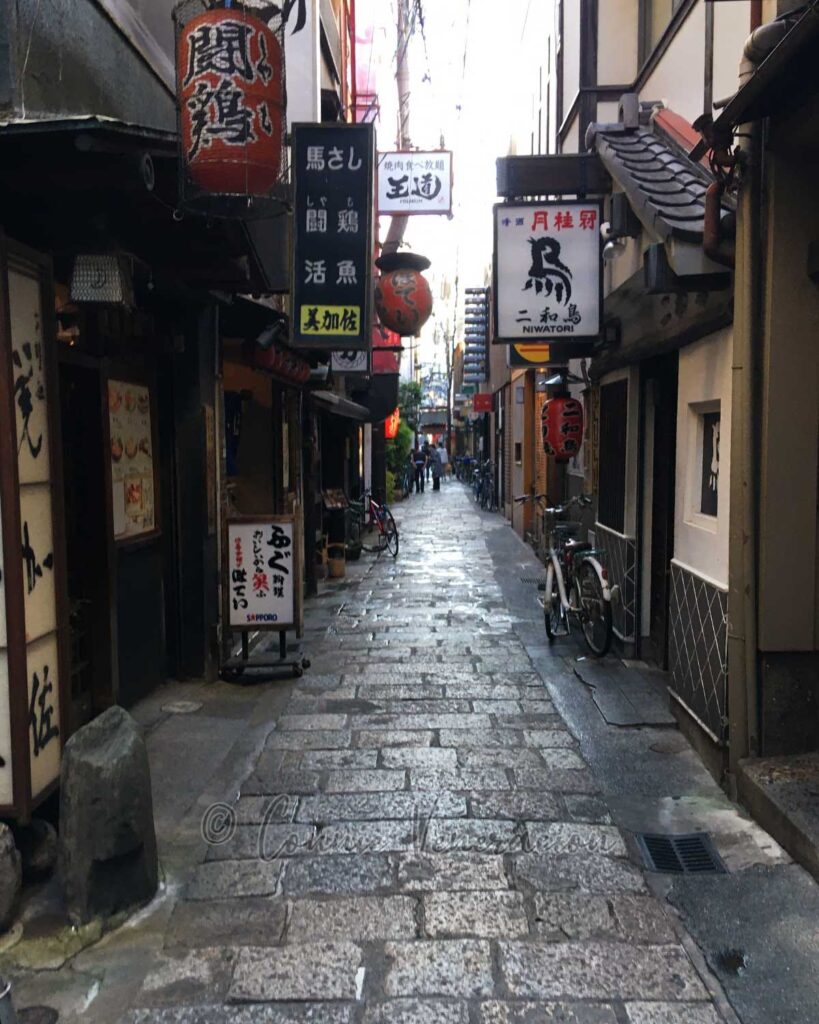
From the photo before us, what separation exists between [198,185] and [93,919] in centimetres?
397

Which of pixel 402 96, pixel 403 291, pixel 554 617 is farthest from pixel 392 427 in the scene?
pixel 554 617

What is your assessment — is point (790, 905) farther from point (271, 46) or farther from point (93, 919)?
point (271, 46)

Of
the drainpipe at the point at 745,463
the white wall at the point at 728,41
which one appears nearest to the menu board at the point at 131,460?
the drainpipe at the point at 745,463

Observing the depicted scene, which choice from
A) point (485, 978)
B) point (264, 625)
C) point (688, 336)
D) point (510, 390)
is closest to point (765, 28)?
point (688, 336)

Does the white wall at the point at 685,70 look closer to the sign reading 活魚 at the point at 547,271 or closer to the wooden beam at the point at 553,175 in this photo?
the wooden beam at the point at 553,175

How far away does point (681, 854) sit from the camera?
478 cm

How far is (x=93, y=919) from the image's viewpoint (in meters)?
4.04

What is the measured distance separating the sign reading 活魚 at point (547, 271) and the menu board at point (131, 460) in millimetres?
3748

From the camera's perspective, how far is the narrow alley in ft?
11.6

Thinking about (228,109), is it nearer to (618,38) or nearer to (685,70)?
(685,70)

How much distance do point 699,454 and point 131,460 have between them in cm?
471

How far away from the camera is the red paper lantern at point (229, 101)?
5.00 m

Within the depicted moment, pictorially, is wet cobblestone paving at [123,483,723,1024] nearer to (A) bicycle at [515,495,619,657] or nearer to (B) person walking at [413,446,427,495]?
(A) bicycle at [515,495,619,657]

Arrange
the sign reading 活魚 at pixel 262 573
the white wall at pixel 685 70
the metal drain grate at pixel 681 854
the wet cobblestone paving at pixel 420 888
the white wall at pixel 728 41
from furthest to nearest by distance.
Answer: the sign reading 活魚 at pixel 262 573 → the white wall at pixel 685 70 → the white wall at pixel 728 41 → the metal drain grate at pixel 681 854 → the wet cobblestone paving at pixel 420 888
